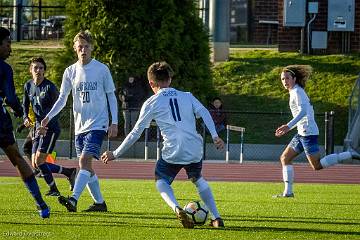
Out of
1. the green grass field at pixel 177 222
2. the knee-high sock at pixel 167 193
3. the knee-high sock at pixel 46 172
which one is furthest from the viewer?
the knee-high sock at pixel 46 172

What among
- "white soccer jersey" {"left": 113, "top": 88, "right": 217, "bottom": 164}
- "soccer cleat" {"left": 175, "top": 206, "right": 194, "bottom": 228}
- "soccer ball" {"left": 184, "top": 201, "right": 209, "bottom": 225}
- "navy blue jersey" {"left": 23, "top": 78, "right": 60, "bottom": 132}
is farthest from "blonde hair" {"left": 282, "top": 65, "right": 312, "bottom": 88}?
"soccer cleat" {"left": 175, "top": 206, "right": 194, "bottom": 228}

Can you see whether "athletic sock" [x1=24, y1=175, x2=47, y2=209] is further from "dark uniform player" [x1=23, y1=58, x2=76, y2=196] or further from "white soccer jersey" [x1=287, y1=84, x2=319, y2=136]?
"white soccer jersey" [x1=287, y1=84, x2=319, y2=136]

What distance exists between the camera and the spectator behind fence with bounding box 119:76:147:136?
28578 mm

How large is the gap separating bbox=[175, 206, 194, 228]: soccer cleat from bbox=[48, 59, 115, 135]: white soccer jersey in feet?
7.15

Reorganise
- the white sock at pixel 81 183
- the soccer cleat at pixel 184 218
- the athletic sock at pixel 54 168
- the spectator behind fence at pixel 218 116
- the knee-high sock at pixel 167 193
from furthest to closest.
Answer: the spectator behind fence at pixel 218 116, the athletic sock at pixel 54 168, the white sock at pixel 81 183, the knee-high sock at pixel 167 193, the soccer cleat at pixel 184 218

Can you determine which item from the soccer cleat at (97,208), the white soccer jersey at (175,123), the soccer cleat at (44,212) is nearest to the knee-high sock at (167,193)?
the white soccer jersey at (175,123)

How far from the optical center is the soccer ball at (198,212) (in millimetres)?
11844

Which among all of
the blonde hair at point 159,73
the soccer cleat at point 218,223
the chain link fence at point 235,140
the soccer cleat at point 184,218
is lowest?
the chain link fence at point 235,140

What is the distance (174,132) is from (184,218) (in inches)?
35.7

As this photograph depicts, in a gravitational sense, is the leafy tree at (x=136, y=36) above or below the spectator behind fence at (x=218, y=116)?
above

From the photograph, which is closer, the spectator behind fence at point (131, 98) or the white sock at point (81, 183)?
the white sock at point (81, 183)

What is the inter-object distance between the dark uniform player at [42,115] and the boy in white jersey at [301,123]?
3213 mm

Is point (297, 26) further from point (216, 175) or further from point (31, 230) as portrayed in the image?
point (31, 230)

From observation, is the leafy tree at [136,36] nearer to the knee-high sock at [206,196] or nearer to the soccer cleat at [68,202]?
the soccer cleat at [68,202]
